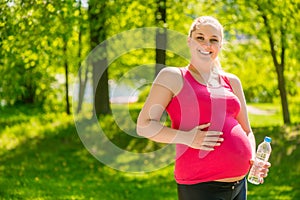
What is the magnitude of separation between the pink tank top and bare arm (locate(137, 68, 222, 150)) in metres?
0.05

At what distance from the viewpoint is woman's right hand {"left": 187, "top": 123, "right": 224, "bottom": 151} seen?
3.29 metres

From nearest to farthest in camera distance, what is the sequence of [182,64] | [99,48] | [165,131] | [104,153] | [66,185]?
1. [165,131]
2. [66,185]
3. [104,153]
4. [99,48]
5. [182,64]

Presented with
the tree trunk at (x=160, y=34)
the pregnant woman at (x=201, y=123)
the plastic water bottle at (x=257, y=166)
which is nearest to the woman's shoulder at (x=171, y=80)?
the pregnant woman at (x=201, y=123)

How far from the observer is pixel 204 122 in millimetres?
3365

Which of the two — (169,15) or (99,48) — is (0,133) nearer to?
(99,48)

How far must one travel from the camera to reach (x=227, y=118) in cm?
348

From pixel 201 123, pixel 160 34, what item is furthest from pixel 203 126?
pixel 160 34

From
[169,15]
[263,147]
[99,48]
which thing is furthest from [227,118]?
[169,15]

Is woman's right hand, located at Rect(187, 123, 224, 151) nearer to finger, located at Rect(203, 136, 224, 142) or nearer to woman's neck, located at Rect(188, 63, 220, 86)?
finger, located at Rect(203, 136, 224, 142)

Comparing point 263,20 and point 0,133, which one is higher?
point 263,20

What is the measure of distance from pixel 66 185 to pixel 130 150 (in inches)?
115

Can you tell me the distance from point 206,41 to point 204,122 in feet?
1.66

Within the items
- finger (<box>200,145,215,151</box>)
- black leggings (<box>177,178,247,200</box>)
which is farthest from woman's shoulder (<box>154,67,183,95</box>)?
black leggings (<box>177,178,247,200</box>)

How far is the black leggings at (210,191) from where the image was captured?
3.35m
